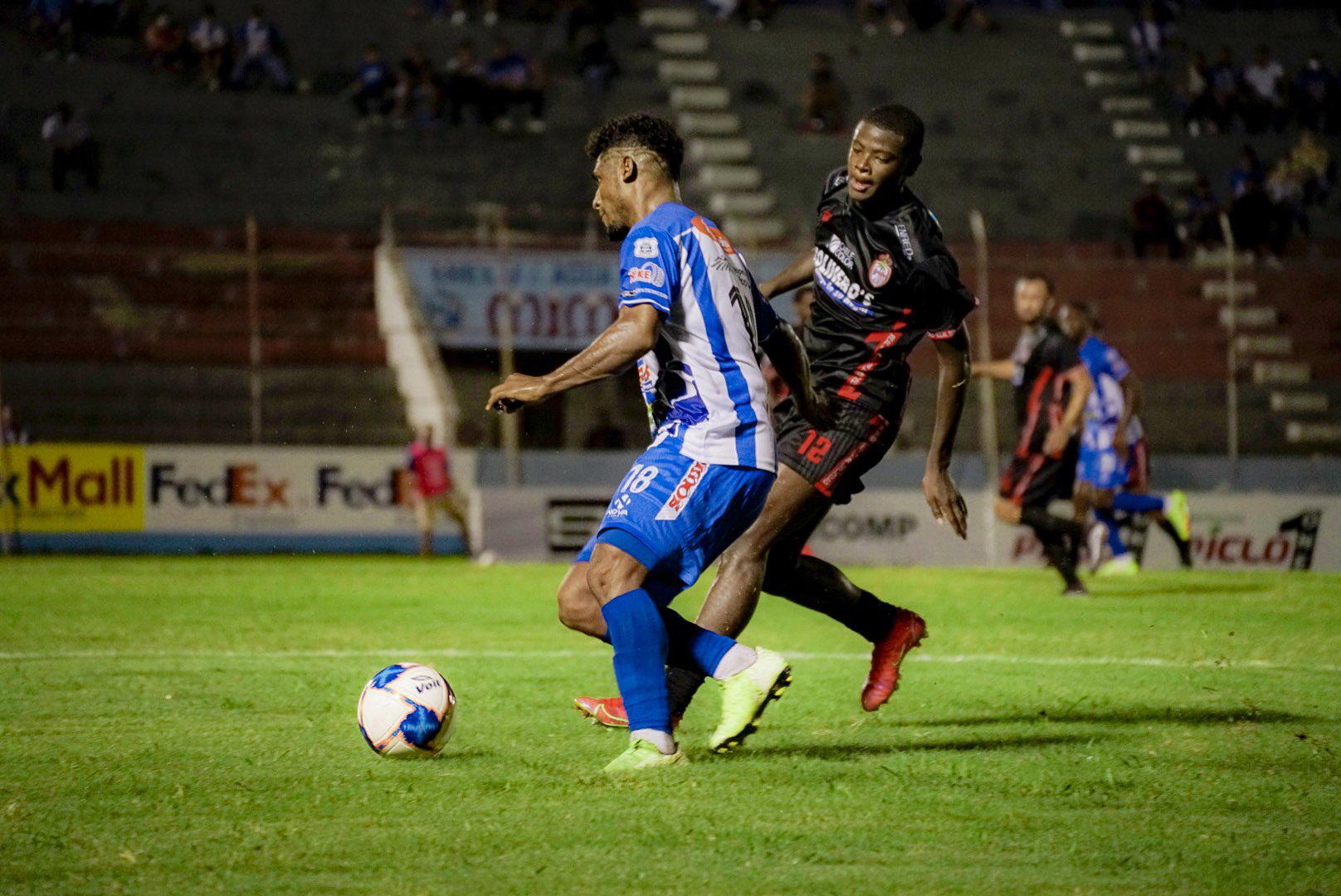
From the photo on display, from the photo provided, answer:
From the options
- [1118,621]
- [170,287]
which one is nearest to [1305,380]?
[1118,621]

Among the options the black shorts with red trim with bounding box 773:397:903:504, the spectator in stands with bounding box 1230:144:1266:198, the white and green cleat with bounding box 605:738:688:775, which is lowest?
the white and green cleat with bounding box 605:738:688:775

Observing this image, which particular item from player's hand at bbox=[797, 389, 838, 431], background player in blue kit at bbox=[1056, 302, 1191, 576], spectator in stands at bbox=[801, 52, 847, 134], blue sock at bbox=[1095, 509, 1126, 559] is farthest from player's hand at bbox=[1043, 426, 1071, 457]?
spectator in stands at bbox=[801, 52, 847, 134]

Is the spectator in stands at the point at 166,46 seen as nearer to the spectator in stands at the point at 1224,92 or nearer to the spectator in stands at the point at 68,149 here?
the spectator in stands at the point at 68,149

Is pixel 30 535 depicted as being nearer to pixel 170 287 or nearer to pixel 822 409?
pixel 170 287

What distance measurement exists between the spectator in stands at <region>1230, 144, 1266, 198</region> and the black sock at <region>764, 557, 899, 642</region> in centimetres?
2116

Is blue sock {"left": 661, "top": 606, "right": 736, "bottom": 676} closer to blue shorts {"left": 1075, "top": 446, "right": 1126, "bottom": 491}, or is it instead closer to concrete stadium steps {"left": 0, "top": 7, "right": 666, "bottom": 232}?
blue shorts {"left": 1075, "top": 446, "right": 1126, "bottom": 491}

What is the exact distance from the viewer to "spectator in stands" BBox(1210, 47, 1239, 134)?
1191 inches

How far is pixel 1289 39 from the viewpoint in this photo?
3253 centimetres

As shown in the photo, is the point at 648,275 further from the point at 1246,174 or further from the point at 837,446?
the point at 1246,174

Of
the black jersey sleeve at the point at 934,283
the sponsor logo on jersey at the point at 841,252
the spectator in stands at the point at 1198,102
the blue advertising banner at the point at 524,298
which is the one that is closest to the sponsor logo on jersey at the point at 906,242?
A: the black jersey sleeve at the point at 934,283

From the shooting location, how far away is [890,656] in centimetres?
688

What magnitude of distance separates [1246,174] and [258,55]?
15.5m

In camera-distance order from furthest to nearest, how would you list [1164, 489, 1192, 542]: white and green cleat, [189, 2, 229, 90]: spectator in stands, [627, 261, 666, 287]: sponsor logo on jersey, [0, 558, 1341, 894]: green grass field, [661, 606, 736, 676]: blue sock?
[189, 2, 229, 90]: spectator in stands, [1164, 489, 1192, 542]: white and green cleat, [661, 606, 736, 676]: blue sock, [627, 261, 666, 287]: sponsor logo on jersey, [0, 558, 1341, 894]: green grass field

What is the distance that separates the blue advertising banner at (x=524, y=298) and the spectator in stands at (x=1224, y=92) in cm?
1324
